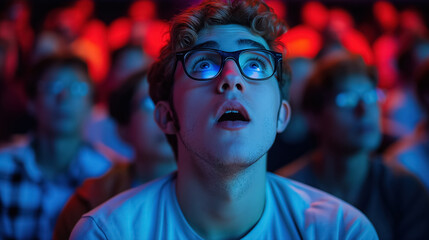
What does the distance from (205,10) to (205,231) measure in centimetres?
78

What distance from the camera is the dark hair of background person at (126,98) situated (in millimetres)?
2459

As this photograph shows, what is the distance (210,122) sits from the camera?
1.30m

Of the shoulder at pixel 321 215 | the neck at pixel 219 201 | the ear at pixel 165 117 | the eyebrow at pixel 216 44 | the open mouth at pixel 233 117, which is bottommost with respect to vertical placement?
the shoulder at pixel 321 215

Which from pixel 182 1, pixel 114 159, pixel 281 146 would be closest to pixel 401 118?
pixel 281 146

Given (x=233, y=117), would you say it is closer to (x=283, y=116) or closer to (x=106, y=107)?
(x=283, y=116)

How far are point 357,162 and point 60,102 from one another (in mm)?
1861

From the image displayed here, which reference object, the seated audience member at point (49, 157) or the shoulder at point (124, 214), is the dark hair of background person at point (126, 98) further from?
the shoulder at point (124, 214)

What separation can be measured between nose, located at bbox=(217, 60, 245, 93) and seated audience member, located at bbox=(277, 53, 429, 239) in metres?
1.20

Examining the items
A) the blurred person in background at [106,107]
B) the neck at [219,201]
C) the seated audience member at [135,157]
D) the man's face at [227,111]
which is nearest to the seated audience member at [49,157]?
the seated audience member at [135,157]

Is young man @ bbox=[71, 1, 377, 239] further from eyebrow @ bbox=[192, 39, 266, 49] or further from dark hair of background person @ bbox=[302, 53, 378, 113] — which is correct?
dark hair of background person @ bbox=[302, 53, 378, 113]

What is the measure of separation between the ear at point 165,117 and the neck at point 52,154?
130cm

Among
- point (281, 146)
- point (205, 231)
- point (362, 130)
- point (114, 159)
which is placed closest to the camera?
point (205, 231)

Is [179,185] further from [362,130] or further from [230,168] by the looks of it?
[362,130]

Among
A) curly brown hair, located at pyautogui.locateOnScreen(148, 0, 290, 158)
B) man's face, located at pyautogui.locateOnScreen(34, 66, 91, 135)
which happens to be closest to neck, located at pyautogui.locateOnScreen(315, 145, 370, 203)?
curly brown hair, located at pyautogui.locateOnScreen(148, 0, 290, 158)
